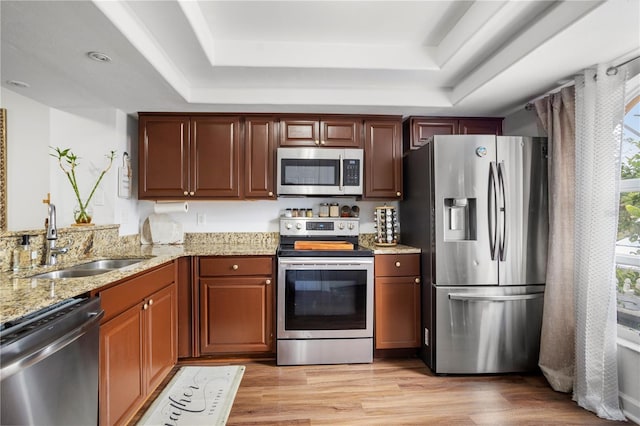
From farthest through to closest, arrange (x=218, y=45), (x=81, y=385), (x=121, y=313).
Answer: (x=218, y=45), (x=121, y=313), (x=81, y=385)

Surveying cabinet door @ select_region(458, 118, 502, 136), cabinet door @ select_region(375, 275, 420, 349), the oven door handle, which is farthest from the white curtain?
the oven door handle

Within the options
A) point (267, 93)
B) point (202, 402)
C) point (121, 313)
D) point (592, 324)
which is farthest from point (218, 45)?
point (592, 324)

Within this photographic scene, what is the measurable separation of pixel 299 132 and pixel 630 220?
2408 millimetres

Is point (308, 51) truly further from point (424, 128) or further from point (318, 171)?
point (424, 128)

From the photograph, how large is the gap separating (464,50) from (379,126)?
3.23ft

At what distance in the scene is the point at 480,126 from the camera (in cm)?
295

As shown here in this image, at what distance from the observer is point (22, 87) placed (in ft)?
7.23

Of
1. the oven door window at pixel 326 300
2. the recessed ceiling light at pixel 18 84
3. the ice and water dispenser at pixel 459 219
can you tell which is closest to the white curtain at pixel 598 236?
the ice and water dispenser at pixel 459 219

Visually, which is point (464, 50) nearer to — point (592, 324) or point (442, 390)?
point (592, 324)

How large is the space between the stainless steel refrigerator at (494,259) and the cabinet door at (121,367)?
2008mm

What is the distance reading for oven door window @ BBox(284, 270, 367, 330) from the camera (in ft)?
8.16

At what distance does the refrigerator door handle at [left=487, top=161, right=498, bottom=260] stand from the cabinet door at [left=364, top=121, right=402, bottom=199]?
2.56 feet

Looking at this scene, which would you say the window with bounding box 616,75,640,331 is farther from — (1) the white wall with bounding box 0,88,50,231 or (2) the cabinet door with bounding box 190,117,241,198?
(1) the white wall with bounding box 0,88,50,231

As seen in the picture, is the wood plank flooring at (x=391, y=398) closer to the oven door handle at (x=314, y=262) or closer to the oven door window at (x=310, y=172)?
the oven door handle at (x=314, y=262)
